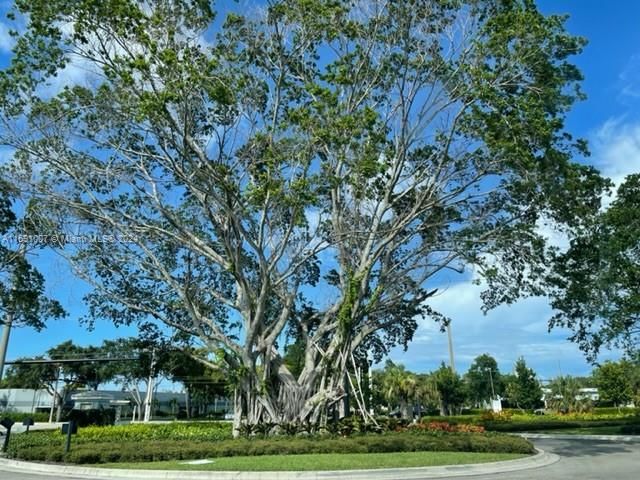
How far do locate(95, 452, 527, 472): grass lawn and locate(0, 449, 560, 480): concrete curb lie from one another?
38 cm

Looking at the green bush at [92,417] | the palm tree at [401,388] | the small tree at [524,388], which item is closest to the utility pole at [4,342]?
the green bush at [92,417]

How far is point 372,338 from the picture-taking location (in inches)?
1163

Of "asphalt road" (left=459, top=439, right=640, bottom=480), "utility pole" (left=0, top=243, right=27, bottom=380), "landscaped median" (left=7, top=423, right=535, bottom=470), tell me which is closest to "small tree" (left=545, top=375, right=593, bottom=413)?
"asphalt road" (left=459, top=439, right=640, bottom=480)

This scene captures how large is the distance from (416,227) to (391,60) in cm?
710

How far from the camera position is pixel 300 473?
1117 centimetres

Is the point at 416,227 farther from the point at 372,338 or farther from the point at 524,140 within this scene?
→ the point at 372,338

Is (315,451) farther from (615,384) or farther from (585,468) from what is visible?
(615,384)

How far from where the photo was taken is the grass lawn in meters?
11.8

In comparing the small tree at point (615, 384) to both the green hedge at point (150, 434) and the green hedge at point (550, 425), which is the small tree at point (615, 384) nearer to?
the green hedge at point (550, 425)

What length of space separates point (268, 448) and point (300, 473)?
3462mm

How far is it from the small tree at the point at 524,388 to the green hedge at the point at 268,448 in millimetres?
45671

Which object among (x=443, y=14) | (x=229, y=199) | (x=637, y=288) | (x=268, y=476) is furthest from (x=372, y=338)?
(x=268, y=476)

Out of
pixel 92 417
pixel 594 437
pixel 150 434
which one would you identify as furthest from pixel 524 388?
pixel 150 434

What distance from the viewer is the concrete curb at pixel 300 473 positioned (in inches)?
434
